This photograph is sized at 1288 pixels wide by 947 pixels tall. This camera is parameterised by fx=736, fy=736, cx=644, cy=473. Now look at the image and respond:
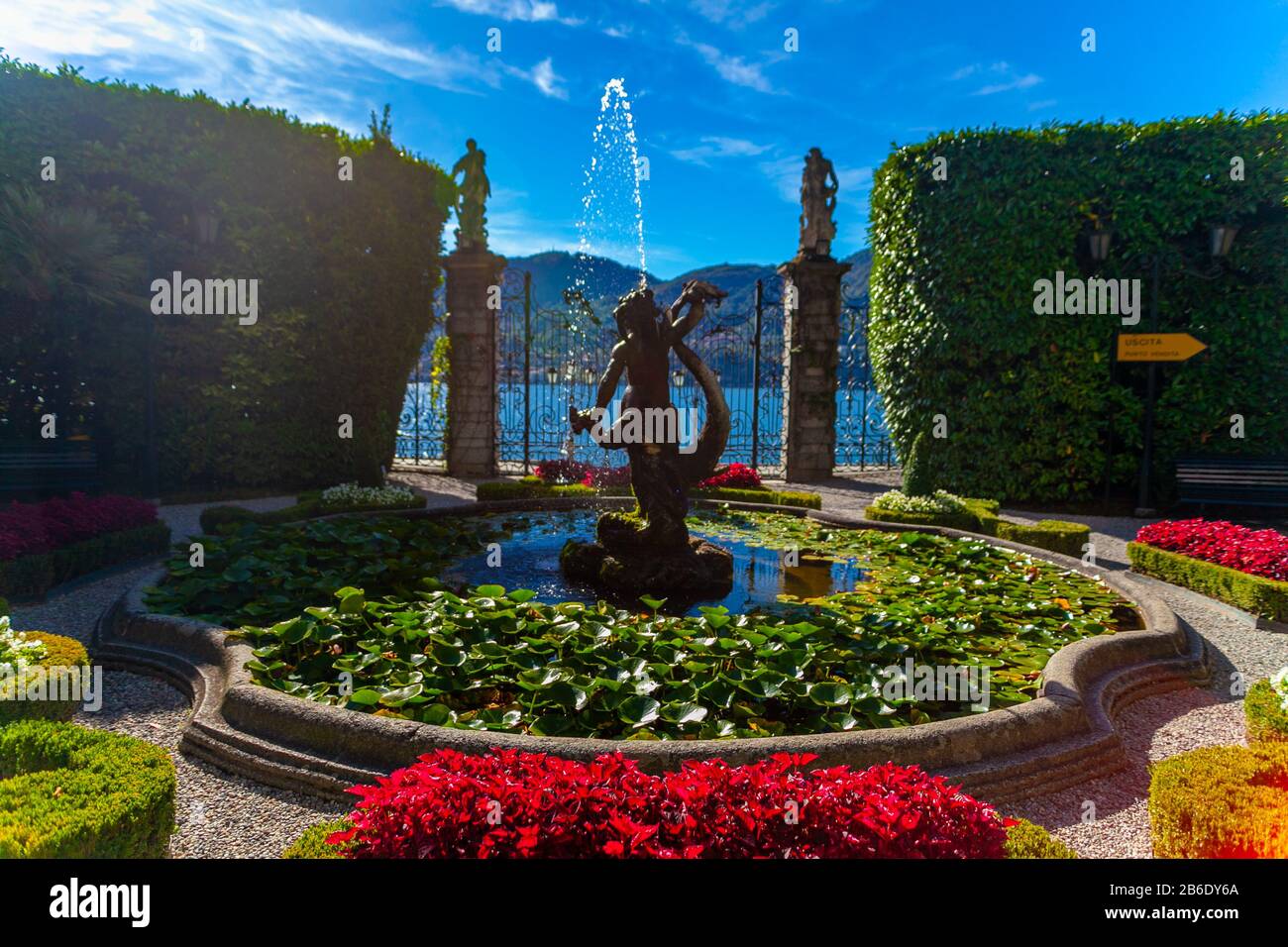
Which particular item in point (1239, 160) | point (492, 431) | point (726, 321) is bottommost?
point (492, 431)

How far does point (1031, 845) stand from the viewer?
271 cm

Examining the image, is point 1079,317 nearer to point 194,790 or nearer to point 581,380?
point 581,380

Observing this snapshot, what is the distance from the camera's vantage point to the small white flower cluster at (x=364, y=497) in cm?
987

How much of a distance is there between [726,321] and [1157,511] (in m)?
9.36

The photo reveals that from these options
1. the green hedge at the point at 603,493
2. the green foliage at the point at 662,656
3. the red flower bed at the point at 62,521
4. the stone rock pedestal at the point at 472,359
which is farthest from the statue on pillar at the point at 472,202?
the green foliage at the point at 662,656

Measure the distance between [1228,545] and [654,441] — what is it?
600 centimetres

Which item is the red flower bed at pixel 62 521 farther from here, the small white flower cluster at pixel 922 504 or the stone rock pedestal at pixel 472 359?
the small white flower cluster at pixel 922 504

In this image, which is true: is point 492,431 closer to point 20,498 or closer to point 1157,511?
point 20,498

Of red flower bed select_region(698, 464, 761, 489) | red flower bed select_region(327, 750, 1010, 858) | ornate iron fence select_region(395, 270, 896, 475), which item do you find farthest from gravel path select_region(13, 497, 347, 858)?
ornate iron fence select_region(395, 270, 896, 475)

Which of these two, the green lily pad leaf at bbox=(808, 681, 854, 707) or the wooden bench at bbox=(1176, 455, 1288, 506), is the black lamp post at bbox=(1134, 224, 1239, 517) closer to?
the wooden bench at bbox=(1176, 455, 1288, 506)

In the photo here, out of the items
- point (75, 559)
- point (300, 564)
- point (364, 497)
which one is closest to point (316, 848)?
point (300, 564)

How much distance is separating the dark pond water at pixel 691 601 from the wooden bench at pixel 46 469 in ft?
20.6

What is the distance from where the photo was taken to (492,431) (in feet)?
51.1
